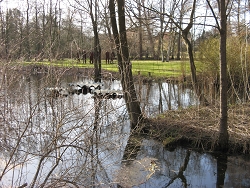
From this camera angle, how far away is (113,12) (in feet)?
25.3

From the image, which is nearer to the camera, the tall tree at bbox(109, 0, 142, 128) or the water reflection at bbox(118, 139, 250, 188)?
the water reflection at bbox(118, 139, 250, 188)

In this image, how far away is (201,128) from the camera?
6.54m

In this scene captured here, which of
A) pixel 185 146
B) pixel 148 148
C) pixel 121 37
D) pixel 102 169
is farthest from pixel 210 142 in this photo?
pixel 121 37

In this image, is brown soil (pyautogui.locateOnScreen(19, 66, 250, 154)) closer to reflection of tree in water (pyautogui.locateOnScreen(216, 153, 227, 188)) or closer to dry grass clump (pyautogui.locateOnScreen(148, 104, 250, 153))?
dry grass clump (pyautogui.locateOnScreen(148, 104, 250, 153))

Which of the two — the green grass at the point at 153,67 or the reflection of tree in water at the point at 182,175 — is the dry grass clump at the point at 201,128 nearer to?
the reflection of tree in water at the point at 182,175

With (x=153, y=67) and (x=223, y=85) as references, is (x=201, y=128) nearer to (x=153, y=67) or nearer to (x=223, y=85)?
(x=223, y=85)

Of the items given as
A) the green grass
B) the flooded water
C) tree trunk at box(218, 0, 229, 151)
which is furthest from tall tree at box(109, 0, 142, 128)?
tree trunk at box(218, 0, 229, 151)

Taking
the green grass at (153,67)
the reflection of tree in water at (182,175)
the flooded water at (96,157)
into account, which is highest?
the green grass at (153,67)

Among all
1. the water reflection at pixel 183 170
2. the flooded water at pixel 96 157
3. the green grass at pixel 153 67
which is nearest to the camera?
the flooded water at pixel 96 157

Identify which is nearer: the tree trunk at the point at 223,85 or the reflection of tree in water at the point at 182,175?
the reflection of tree in water at the point at 182,175

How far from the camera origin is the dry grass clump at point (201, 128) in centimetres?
599

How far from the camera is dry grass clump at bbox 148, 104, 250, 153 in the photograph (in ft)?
19.6

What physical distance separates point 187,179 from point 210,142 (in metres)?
1.46

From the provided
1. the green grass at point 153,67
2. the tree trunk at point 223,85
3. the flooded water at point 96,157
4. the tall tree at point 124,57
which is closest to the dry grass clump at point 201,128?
the tree trunk at point 223,85
